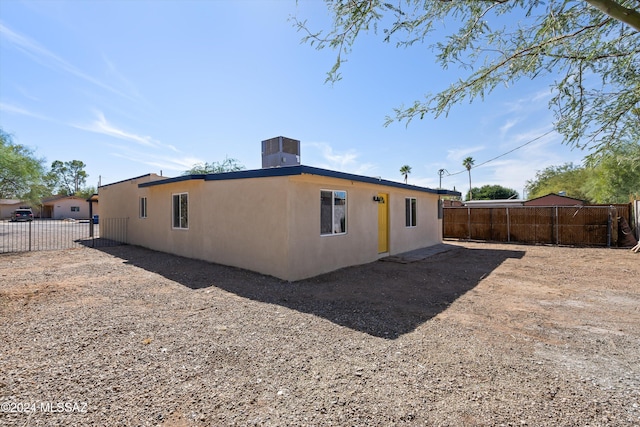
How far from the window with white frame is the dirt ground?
1603 mm

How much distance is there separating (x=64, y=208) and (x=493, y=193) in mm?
69570

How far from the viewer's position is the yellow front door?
386 inches

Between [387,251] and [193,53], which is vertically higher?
[193,53]

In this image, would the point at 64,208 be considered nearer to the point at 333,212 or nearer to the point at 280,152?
the point at 280,152

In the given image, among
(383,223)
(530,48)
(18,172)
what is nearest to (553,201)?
(383,223)

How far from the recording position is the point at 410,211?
11789 mm

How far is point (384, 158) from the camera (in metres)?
15.7

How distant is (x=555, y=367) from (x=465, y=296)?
2691 mm

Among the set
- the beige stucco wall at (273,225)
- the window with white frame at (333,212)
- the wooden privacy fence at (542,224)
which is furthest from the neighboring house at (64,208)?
the wooden privacy fence at (542,224)

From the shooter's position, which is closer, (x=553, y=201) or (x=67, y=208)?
(x=553, y=201)

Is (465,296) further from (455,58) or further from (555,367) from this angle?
(455,58)

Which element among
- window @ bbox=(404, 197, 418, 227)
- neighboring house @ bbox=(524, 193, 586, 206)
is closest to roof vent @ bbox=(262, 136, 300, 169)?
window @ bbox=(404, 197, 418, 227)

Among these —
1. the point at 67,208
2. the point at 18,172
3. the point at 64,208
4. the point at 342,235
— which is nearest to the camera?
the point at 342,235

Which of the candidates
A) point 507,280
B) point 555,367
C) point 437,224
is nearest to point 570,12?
point 555,367
